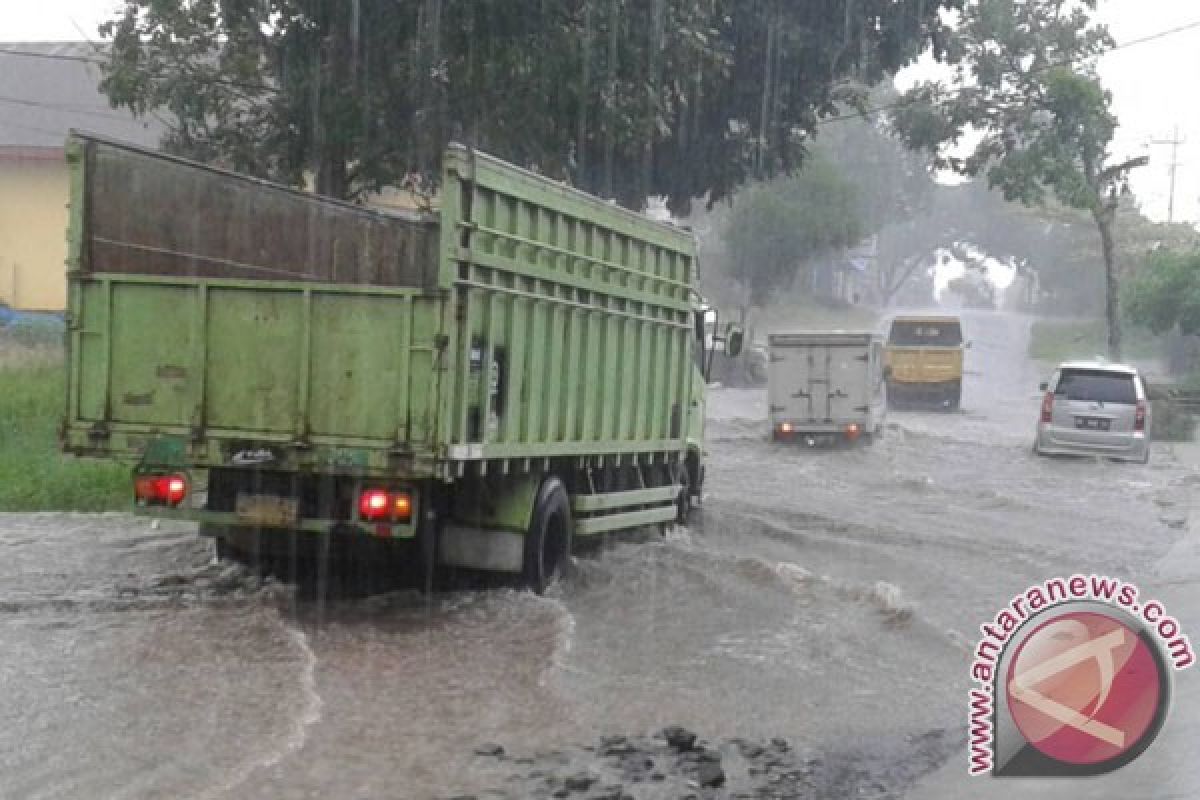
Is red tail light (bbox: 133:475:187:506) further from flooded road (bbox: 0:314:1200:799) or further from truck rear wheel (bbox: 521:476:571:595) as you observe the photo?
truck rear wheel (bbox: 521:476:571:595)

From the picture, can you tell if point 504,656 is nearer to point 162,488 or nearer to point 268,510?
point 268,510

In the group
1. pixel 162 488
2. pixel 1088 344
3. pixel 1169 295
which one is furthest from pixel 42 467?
pixel 1088 344

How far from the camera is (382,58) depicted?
53.8 ft

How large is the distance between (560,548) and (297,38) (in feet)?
26.1

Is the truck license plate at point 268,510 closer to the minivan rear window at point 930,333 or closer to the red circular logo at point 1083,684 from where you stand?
the red circular logo at point 1083,684

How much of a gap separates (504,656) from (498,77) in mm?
7971

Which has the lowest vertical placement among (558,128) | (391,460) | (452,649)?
(452,649)

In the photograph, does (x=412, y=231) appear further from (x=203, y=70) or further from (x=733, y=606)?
(x=203, y=70)

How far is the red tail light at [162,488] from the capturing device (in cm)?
963

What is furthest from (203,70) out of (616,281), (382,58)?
(616,281)

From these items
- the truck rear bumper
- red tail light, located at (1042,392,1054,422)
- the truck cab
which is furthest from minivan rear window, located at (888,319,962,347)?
red tail light, located at (1042,392,1054,422)

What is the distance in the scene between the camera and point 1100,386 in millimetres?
25203

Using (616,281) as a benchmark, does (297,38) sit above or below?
above

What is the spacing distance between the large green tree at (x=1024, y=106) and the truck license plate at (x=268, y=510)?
89.9 feet
